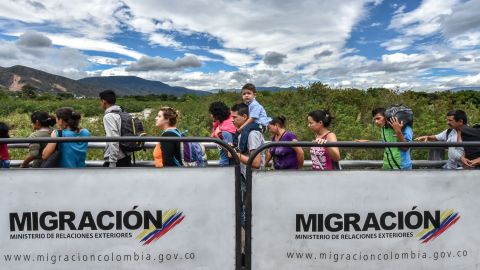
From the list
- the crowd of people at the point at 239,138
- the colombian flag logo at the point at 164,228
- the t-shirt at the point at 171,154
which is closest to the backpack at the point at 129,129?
the crowd of people at the point at 239,138

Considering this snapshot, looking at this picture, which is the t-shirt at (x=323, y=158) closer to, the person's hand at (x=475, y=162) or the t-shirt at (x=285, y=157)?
the t-shirt at (x=285, y=157)

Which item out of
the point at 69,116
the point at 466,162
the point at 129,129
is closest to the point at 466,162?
the point at 466,162

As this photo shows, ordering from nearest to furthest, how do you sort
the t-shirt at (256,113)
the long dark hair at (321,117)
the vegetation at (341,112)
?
the long dark hair at (321,117)
the t-shirt at (256,113)
the vegetation at (341,112)

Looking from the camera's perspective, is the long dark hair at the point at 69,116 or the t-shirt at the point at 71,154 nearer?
the t-shirt at the point at 71,154

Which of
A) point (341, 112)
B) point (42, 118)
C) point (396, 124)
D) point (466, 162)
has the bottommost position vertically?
point (466, 162)

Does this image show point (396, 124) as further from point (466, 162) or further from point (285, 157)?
point (285, 157)

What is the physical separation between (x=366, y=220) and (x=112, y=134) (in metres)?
3.26

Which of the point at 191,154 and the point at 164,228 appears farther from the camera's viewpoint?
the point at 191,154

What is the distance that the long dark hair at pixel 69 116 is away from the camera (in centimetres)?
429

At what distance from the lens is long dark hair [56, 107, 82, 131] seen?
169 inches

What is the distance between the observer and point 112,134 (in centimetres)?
486

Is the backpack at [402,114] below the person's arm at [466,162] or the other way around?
the other way around

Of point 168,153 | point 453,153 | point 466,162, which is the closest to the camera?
point 168,153

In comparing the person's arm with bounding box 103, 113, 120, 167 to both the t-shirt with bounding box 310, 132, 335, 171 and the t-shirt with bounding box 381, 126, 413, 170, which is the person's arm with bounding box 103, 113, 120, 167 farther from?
the t-shirt with bounding box 381, 126, 413, 170
